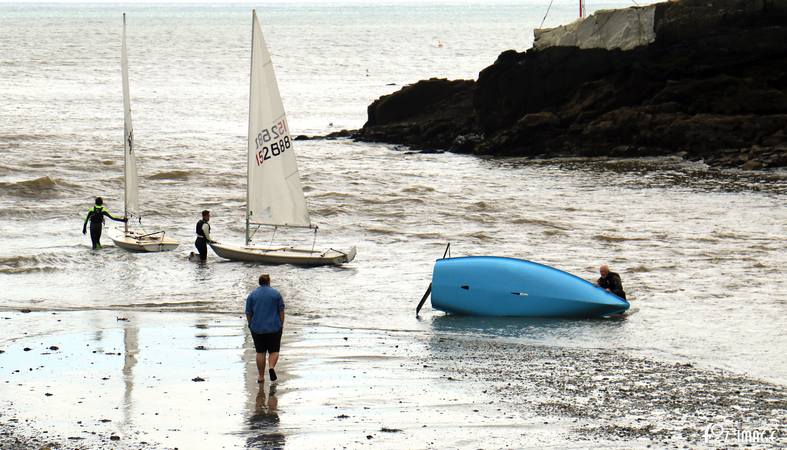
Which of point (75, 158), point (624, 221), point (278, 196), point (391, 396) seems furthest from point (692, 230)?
point (75, 158)

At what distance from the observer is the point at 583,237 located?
3061cm

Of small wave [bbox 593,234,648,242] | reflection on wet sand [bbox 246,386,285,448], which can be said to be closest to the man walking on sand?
reflection on wet sand [bbox 246,386,285,448]

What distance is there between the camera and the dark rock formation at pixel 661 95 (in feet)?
136

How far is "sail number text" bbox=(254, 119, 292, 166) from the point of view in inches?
1083

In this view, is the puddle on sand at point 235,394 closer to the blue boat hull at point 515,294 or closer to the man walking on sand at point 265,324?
the man walking on sand at point 265,324

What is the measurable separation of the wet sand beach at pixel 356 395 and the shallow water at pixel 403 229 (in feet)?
4.86

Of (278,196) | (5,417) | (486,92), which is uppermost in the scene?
(486,92)

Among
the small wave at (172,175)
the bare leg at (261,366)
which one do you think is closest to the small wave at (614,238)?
the bare leg at (261,366)

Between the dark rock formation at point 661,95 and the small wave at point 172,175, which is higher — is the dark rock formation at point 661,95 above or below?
above

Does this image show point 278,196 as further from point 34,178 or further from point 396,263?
point 34,178

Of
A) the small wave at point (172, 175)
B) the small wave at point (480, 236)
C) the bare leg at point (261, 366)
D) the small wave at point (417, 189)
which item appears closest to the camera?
the bare leg at point (261, 366)

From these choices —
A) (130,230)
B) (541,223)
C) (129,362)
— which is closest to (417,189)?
(541,223)

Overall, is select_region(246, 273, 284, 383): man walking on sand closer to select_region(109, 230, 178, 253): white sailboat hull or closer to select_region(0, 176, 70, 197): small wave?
select_region(109, 230, 178, 253): white sailboat hull

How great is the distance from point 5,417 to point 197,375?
282 centimetres
